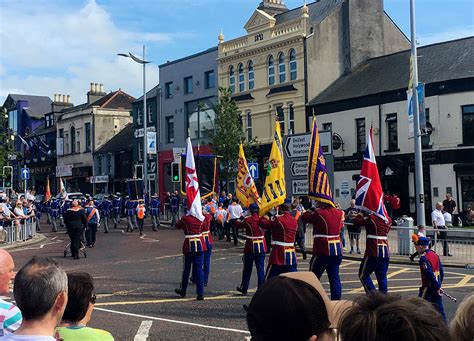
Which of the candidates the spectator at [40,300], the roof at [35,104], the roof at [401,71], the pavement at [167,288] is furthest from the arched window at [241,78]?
the roof at [35,104]

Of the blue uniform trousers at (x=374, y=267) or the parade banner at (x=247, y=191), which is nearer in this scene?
the blue uniform trousers at (x=374, y=267)

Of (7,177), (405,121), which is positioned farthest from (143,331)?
(7,177)

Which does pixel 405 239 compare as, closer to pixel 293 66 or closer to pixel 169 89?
pixel 293 66

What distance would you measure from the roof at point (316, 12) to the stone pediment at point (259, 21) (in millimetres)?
1441

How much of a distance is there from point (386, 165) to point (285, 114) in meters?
8.06

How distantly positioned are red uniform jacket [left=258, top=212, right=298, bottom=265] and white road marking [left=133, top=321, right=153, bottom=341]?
2493 millimetres

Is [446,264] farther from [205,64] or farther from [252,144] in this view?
[205,64]

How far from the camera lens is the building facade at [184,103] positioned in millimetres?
43719

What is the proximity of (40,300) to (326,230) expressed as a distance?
7.62 meters

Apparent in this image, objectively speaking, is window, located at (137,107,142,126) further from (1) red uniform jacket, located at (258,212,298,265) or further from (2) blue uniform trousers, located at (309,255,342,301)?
(2) blue uniform trousers, located at (309,255,342,301)

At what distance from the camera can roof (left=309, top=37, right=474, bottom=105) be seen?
3116cm

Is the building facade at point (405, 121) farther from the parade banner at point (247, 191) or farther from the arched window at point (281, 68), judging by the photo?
the parade banner at point (247, 191)

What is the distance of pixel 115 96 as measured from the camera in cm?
6012

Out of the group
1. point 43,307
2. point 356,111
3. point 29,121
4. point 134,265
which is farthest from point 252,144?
point 29,121
